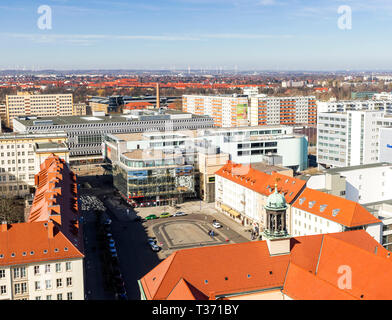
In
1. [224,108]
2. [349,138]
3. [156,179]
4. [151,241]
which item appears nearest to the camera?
[151,241]

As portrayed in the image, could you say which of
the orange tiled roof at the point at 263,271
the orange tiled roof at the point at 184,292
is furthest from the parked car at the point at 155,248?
the orange tiled roof at the point at 184,292

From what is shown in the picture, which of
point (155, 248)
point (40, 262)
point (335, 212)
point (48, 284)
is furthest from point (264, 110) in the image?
point (40, 262)

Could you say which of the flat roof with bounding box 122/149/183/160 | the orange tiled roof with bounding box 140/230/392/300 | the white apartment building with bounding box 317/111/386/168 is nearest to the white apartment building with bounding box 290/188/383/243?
the orange tiled roof with bounding box 140/230/392/300

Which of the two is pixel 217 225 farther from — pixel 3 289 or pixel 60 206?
pixel 3 289

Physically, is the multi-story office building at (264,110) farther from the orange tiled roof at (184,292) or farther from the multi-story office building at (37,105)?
the orange tiled roof at (184,292)
